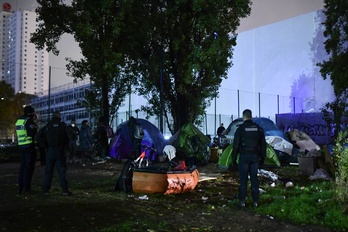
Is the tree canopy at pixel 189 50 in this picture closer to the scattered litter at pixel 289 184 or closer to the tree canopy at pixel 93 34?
the tree canopy at pixel 93 34

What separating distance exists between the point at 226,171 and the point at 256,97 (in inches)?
952

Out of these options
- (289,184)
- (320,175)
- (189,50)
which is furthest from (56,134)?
(189,50)

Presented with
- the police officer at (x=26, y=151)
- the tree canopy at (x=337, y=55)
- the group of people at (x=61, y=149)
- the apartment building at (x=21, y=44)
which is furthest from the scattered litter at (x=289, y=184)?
the apartment building at (x=21, y=44)

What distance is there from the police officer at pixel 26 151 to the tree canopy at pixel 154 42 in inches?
442

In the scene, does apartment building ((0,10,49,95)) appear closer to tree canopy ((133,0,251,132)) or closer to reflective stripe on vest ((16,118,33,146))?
tree canopy ((133,0,251,132))

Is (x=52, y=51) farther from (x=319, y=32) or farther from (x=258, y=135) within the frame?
(x=319, y=32)

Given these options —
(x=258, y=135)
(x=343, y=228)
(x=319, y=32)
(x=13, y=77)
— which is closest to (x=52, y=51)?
(x=258, y=135)

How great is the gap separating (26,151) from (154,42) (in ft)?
49.1

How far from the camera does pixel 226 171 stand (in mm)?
14555

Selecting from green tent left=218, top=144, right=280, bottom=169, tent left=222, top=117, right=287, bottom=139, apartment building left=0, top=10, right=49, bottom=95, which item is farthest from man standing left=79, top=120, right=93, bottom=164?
apartment building left=0, top=10, right=49, bottom=95

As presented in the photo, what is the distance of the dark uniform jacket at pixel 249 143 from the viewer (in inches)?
314

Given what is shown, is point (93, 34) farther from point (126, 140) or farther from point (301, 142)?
point (301, 142)

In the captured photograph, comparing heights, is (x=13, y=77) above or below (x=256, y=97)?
above

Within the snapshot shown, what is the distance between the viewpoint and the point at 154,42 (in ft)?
75.5
